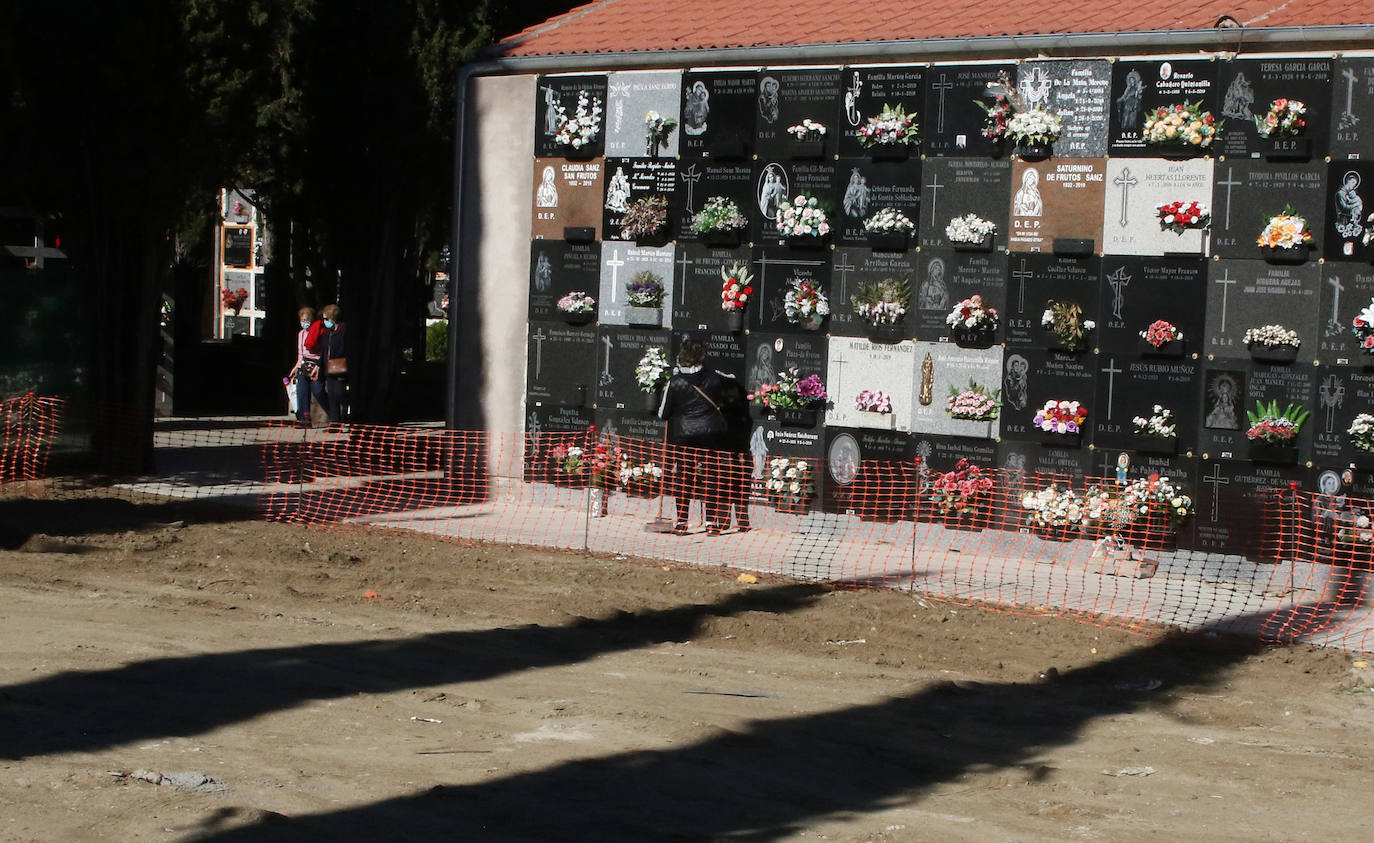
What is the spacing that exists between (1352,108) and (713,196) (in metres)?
5.65

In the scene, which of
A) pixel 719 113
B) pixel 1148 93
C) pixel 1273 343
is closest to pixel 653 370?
pixel 719 113

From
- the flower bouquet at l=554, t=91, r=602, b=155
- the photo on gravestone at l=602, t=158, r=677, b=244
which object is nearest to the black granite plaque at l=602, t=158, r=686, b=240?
the photo on gravestone at l=602, t=158, r=677, b=244

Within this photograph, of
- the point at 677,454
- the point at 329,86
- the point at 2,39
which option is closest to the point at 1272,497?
the point at 677,454

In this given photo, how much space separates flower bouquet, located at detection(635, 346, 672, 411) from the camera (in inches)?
622

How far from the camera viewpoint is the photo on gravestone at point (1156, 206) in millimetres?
13344

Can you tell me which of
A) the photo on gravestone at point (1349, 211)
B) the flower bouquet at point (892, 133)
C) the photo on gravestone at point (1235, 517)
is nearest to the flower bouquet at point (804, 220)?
the flower bouquet at point (892, 133)

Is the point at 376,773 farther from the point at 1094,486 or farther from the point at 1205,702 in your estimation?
the point at 1094,486

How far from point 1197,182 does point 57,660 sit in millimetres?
9308

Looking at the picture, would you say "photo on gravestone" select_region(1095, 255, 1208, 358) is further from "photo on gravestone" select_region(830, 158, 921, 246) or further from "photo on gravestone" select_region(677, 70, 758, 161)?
"photo on gravestone" select_region(677, 70, 758, 161)

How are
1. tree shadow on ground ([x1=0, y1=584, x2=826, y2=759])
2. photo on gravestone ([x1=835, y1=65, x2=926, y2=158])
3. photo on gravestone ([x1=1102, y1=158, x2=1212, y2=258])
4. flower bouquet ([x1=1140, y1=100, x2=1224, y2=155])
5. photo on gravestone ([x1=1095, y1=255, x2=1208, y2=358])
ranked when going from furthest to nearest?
photo on gravestone ([x1=835, y1=65, x2=926, y2=158])
photo on gravestone ([x1=1095, y1=255, x2=1208, y2=358])
photo on gravestone ([x1=1102, y1=158, x2=1212, y2=258])
flower bouquet ([x1=1140, y1=100, x2=1224, y2=155])
tree shadow on ground ([x1=0, y1=584, x2=826, y2=759])

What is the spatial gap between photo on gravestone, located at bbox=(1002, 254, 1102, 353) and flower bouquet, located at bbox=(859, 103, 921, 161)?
1403 millimetres

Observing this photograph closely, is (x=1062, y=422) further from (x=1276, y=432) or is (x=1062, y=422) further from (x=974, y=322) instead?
(x=1276, y=432)

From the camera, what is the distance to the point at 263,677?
28.9 ft

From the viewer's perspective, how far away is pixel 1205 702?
9.38m
